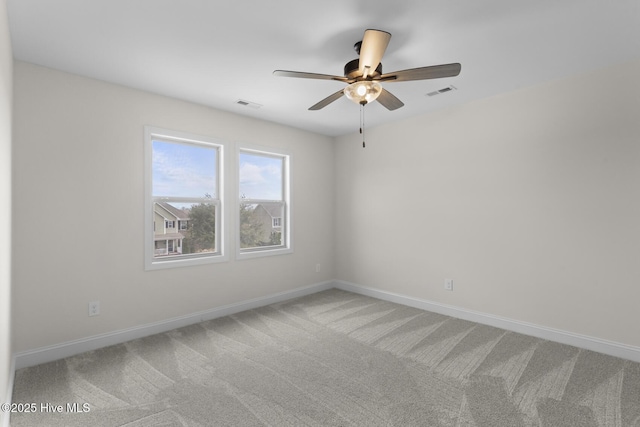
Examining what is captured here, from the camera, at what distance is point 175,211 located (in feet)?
11.7

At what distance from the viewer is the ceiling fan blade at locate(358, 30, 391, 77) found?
183 centimetres

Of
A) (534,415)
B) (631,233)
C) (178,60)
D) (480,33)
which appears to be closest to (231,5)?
(178,60)

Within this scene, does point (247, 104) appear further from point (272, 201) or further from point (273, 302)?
point (273, 302)

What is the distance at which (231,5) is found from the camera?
1.93 meters

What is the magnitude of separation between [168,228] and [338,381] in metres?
2.45

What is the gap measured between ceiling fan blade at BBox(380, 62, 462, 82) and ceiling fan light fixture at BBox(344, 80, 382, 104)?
3.1 inches

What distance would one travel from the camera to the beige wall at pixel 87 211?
2.56 m

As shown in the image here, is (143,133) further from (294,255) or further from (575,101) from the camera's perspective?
(575,101)

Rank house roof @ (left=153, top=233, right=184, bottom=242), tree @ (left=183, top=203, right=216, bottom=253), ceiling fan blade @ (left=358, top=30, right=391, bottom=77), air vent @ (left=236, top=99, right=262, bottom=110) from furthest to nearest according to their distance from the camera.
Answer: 1. tree @ (left=183, top=203, right=216, bottom=253)
2. air vent @ (left=236, top=99, right=262, bottom=110)
3. house roof @ (left=153, top=233, right=184, bottom=242)
4. ceiling fan blade @ (left=358, top=30, right=391, bottom=77)

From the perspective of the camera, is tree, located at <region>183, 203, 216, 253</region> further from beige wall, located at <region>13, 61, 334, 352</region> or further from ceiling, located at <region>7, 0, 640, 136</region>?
ceiling, located at <region>7, 0, 640, 136</region>

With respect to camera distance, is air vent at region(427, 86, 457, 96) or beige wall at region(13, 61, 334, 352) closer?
beige wall at region(13, 61, 334, 352)

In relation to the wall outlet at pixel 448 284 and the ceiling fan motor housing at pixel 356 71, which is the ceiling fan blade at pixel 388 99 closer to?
the ceiling fan motor housing at pixel 356 71

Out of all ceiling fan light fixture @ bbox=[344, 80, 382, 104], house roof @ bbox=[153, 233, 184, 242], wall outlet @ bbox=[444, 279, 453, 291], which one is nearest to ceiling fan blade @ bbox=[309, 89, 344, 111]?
ceiling fan light fixture @ bbox=[344, 80, 382, 104]

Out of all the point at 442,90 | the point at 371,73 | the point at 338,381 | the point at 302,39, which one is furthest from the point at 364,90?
the point at 338,381
